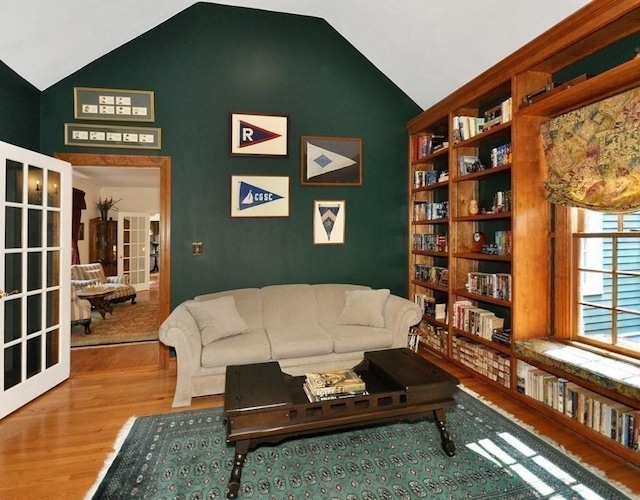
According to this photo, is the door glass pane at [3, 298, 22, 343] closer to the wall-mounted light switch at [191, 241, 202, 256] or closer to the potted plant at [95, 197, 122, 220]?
the wall-mounted light switch at [191, 241, 202, 256]

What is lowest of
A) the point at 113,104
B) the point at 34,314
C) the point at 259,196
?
the point at 34,314

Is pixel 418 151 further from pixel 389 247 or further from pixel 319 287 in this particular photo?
pixel 319 287

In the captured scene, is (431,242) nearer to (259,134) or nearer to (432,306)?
(432,306)

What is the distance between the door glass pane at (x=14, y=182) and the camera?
279 centimetres

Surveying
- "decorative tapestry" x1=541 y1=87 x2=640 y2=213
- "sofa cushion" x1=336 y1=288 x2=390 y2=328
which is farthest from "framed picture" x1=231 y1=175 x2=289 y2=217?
"decorative tapestry" x1=541 y1=87 x2=640 y2=213

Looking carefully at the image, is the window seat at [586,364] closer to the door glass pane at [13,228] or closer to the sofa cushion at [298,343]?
the sofa cushion at [298,343]

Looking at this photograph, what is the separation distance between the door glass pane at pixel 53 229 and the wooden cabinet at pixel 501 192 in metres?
3.74

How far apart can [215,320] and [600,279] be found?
3074 mm

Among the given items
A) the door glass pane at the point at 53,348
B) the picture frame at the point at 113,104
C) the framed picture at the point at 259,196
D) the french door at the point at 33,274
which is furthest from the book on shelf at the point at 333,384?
the picture frame at the point at 113,104

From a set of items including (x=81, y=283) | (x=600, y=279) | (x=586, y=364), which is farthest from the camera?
(x=81, y=283)

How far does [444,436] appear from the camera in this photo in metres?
2.23

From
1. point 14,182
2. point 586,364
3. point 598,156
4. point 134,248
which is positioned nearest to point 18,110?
point 14,182

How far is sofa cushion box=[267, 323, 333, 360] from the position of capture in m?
3.07

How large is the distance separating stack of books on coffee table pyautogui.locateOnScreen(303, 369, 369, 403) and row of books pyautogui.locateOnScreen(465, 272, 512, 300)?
162 cm
